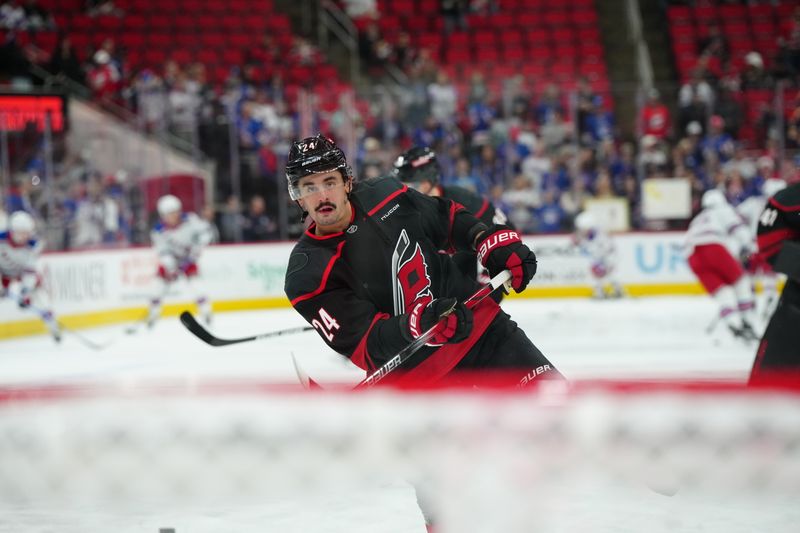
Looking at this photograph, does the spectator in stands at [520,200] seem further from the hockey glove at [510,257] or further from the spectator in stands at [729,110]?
the hockey glove at [510,257]

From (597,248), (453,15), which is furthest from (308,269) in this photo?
(453,15)

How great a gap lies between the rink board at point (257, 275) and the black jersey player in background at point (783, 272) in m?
8.40

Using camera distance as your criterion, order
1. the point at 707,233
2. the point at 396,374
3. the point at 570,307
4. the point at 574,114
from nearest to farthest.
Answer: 1. the point at 396,374
2. the point at 707,233
3. the point at 570,307
4. the point at 574,114

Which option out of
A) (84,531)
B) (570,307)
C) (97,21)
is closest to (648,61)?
(570,307)

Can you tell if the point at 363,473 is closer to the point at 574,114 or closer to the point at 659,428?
the point at 659,428

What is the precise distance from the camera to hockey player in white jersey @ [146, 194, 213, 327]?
1076 centimetres

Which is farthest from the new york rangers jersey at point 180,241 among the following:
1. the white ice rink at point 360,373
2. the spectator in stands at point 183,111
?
the spectator in stands at point 183,111

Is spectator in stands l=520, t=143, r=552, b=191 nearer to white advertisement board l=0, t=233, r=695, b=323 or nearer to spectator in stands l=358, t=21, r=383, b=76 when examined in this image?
white advertisement board l=0, t=233, r=695, b=323

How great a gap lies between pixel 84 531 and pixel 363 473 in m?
1.09

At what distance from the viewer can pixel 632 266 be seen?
1288 centimetres

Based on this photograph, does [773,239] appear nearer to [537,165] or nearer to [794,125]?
[537,165]

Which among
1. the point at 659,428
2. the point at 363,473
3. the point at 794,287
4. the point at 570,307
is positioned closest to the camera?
the point at 659,428

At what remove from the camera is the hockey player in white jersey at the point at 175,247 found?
35.3 ft

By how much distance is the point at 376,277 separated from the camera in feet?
9.53
